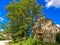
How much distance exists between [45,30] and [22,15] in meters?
4.26

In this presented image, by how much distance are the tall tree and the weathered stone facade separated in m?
1.27

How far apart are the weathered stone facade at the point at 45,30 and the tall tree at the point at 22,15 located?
50.0 inches

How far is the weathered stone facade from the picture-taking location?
19320mm

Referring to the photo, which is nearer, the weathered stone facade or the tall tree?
the weathered stone facade

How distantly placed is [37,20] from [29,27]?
1.39m

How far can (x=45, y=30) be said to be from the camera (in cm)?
1956

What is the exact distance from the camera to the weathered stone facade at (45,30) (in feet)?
63.4

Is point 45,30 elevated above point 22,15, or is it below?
below

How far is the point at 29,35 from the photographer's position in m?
23.0

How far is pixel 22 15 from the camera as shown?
22.4 m

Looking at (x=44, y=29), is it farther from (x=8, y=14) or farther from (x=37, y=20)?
(x=8, y=14)

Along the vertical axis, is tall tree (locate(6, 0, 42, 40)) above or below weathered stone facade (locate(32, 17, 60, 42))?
above

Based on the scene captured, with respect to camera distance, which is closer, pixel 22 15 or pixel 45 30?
pixel 45 30

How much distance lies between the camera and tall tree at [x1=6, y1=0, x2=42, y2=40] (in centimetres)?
2190
